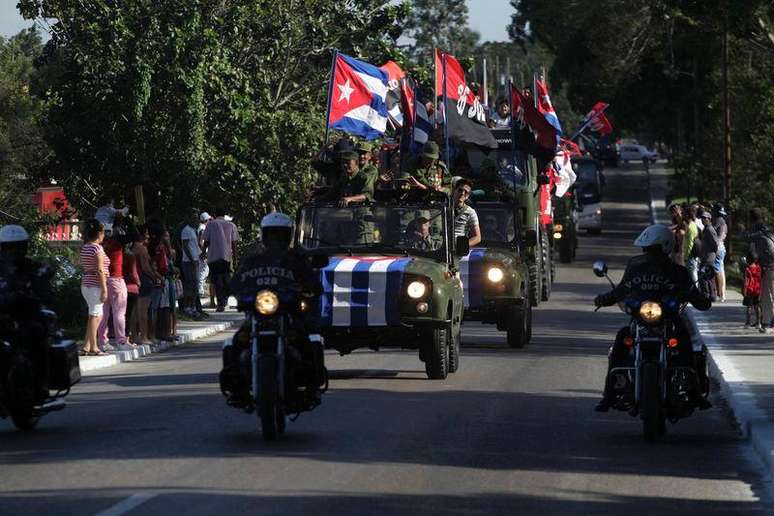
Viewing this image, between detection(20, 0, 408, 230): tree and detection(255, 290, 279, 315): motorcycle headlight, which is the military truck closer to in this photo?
detection(20, 0, 408, 230): tree

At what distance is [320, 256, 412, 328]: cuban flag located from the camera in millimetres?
17547

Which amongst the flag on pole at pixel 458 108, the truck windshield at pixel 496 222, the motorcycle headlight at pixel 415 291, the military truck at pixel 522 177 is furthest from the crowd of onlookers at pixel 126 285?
the military truck at pixel 522 177

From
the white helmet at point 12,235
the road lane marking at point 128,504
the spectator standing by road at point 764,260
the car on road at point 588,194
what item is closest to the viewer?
the road lane marking at point 128,504

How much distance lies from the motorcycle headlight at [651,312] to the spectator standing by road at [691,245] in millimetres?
18789

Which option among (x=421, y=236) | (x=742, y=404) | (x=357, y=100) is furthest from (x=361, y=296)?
(x=357, y=100)

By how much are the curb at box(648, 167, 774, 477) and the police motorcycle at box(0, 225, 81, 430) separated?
5535 mm

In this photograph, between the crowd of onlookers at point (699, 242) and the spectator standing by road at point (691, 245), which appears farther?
the spectator standing by road at point (691, 245)

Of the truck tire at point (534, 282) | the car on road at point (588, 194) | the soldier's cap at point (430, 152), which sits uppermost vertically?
the car on road at point (588, 194)

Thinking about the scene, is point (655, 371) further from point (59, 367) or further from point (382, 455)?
point (59, 367)

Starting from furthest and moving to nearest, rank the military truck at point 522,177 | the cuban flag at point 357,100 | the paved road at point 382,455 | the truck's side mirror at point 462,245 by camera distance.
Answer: the military truck at point 522,177 → the cuban flag at point 357,100 → the truck's side mirror at point 462,245 → the paved road at point 382,455

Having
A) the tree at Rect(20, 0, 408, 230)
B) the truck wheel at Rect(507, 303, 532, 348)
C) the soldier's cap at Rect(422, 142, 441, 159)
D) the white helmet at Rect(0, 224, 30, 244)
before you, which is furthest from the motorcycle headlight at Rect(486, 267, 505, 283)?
the tree at Rect(20, 0, 408, 230)

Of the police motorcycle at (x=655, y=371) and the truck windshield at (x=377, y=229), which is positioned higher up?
the truck windshield at (x=377, y=229)

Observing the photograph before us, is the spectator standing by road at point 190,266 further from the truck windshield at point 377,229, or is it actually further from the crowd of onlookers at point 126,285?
the truck windshield at point 377,229

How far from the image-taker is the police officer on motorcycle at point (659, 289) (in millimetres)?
13578
